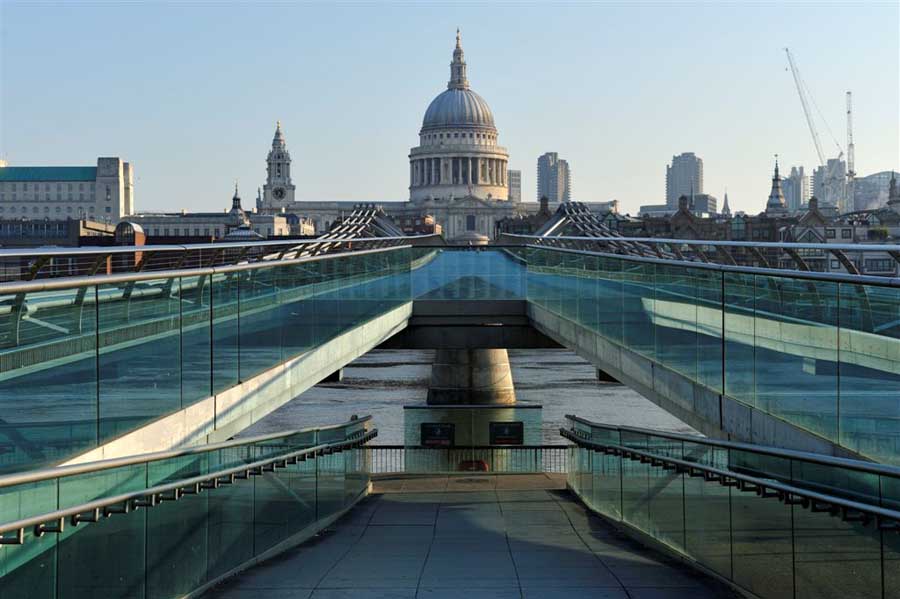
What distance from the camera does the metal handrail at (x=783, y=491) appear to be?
7.09 m

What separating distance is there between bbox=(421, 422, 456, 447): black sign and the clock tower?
543 feet

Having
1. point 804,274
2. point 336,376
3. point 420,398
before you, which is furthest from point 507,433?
point 420,398

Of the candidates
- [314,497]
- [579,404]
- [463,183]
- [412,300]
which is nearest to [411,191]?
[463,183]

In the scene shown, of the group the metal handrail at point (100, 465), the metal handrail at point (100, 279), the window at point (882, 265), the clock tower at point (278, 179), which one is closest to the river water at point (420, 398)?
the window at point (882, 265)

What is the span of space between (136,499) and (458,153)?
17211cm

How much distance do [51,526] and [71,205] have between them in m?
201

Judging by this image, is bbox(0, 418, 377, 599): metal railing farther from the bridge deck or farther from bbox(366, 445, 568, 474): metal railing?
bbox(366, 445, 568, 474): metal railing

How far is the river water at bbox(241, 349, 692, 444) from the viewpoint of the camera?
44062 millimetres

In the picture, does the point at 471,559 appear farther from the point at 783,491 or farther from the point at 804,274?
the point at 804,274

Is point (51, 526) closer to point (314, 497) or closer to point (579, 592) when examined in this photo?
point (579, 592)

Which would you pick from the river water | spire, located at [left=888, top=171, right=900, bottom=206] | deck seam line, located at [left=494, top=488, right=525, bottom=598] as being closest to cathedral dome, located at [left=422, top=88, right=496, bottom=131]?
spire, located at [left=888, top=171, right=900, bottom=206]

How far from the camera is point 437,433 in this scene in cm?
2623

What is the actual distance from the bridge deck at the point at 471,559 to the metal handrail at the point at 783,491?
81 centimetres

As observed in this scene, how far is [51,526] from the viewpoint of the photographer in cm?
666
